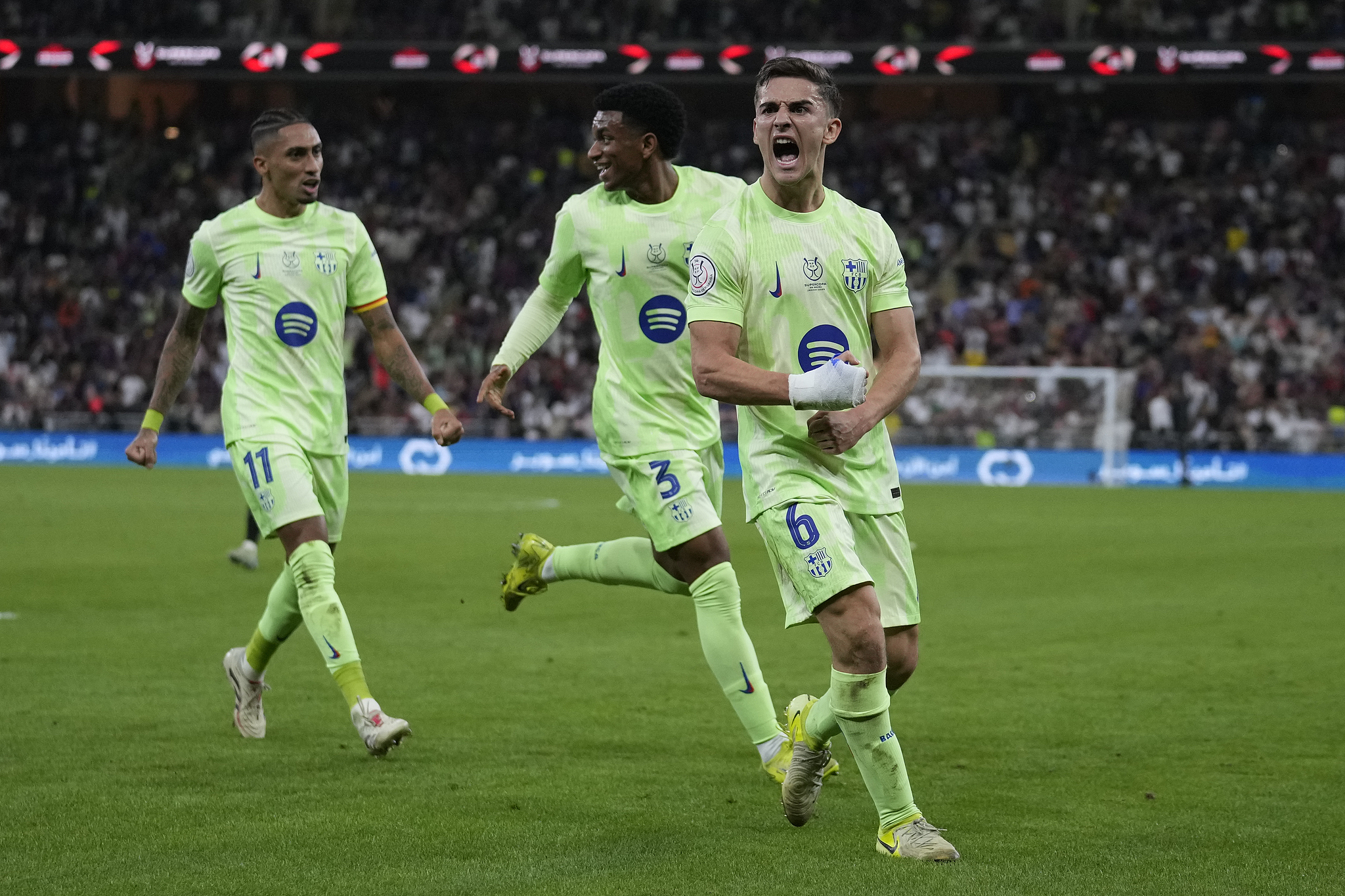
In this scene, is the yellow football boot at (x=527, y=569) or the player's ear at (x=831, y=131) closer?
the player's ear at (x=831, y=131)

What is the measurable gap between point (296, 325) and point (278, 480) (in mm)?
717

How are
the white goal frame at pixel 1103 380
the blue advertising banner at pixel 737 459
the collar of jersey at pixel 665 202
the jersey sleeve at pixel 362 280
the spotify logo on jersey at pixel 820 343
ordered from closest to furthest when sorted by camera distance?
1. the spotify logo on jersey at pixel 820 343
2. the collar of jersey at pixel 665 202
3. the jersey sleeve at pixel 362 280
4. the blue advertising banner at pixel 737 459
5. the white goal frame at pixel 1103 380

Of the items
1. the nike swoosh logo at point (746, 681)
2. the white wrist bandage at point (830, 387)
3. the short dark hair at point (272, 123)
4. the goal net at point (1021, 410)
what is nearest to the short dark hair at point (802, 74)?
the white wrist bandage at point (830, 387)

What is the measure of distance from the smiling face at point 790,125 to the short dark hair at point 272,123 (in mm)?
2630

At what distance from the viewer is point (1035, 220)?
33250 millimetres

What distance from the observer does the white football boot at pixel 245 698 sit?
689 cm

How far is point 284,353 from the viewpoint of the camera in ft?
23.1

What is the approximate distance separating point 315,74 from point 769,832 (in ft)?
102

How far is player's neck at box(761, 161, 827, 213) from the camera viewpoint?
5184 mm

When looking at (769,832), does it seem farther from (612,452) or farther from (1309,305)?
(1309,305)

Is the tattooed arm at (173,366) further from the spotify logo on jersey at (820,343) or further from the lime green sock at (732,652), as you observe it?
the spotify logo on jersey at (820,343)

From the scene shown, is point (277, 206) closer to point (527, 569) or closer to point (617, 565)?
point (527, 569)

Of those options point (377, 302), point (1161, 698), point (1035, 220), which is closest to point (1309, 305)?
point (1035, 220)

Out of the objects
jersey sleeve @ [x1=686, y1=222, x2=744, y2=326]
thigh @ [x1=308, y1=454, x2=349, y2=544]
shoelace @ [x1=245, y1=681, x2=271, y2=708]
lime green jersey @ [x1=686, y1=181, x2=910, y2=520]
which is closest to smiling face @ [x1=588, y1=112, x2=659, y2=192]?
lime green jersey @ [x1=686, y1=181, x2=910, y2=520]
